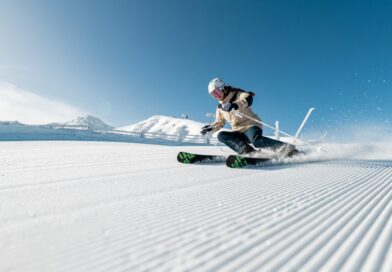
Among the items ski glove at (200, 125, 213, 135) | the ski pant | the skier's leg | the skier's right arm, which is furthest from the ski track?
the skier's right arm

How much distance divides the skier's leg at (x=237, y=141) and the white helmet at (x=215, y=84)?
942 mm

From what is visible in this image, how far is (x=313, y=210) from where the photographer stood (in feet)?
6.46

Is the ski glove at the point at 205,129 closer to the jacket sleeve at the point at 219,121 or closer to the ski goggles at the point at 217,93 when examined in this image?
the jacket sleeve at the point at 219,121

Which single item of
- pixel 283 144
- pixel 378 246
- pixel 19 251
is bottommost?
pixel 19 251

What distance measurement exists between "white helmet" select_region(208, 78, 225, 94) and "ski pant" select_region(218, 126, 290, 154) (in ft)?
3.09

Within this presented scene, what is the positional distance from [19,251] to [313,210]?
1.80 metres

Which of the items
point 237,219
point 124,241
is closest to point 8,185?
point 124,241

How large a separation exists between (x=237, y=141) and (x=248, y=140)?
0.33 meters

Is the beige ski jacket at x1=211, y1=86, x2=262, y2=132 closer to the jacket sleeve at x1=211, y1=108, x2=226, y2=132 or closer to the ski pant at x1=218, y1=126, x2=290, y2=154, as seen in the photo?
the ski pant at x1=218, y1=126, x2=290, y2=154

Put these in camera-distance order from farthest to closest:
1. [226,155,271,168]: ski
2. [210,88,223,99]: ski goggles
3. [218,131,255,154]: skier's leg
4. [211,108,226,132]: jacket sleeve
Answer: [211,108,226,132]: jacket sleeve → [210,88,223,99]: ski goggles → [218,131,255,154]: skier's leg → [226,155,271,168]: ski

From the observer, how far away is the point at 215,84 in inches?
221

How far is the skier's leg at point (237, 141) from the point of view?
544 centimetres

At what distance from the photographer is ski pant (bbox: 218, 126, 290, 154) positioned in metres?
5.28

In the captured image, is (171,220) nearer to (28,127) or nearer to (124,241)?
(124,241)
